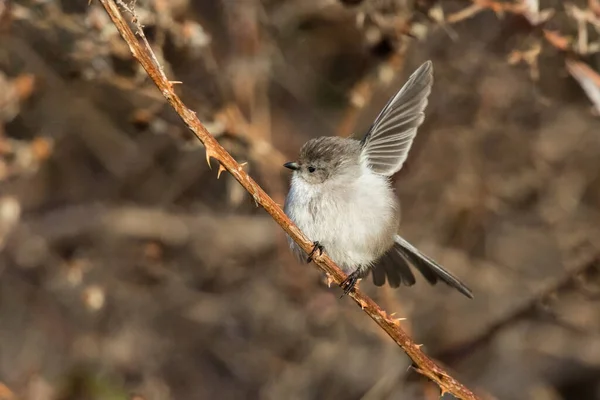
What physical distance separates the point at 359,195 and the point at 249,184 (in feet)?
3.99

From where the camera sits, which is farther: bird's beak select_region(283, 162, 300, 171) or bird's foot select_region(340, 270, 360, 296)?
bird's beak select_region(283, 162, 300, 171)

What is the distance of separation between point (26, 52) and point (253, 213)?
6.19ft

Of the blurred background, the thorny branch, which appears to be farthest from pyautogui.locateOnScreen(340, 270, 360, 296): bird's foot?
the blurred background

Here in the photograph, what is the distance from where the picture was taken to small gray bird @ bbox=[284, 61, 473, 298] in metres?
3.53

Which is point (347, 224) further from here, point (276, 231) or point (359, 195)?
point (276, 231)

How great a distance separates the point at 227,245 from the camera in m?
5.83

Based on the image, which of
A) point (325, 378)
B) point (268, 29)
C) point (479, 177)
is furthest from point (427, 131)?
point (325, 378)

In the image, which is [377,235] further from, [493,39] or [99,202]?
[99,202]

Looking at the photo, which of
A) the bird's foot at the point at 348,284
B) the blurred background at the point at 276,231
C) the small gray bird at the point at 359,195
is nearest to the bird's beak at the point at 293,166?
the small gray bird at the point at 359,195

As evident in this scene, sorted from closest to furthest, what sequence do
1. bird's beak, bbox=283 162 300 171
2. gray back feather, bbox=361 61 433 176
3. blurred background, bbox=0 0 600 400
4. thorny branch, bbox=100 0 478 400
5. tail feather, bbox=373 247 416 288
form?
thorny branch, bbox=100 0 478 400
gray back feather, bbox=361 61 433 176
bird's beak, bbox=283 162 300 171
tail feather, bbox=373 247 416 288
blurred background, bbox=0 0 600 400

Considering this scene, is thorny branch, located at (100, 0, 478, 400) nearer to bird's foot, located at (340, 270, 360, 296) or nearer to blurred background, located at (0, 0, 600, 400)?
bird's foot, located at (340, 270, 360, 296)

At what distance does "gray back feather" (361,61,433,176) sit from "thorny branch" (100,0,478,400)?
788 millimetres

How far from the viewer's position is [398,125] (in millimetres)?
3486

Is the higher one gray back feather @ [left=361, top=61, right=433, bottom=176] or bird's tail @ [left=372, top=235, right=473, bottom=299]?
gray back feather @ [left=361, top=61, right=433, bottom=176]
